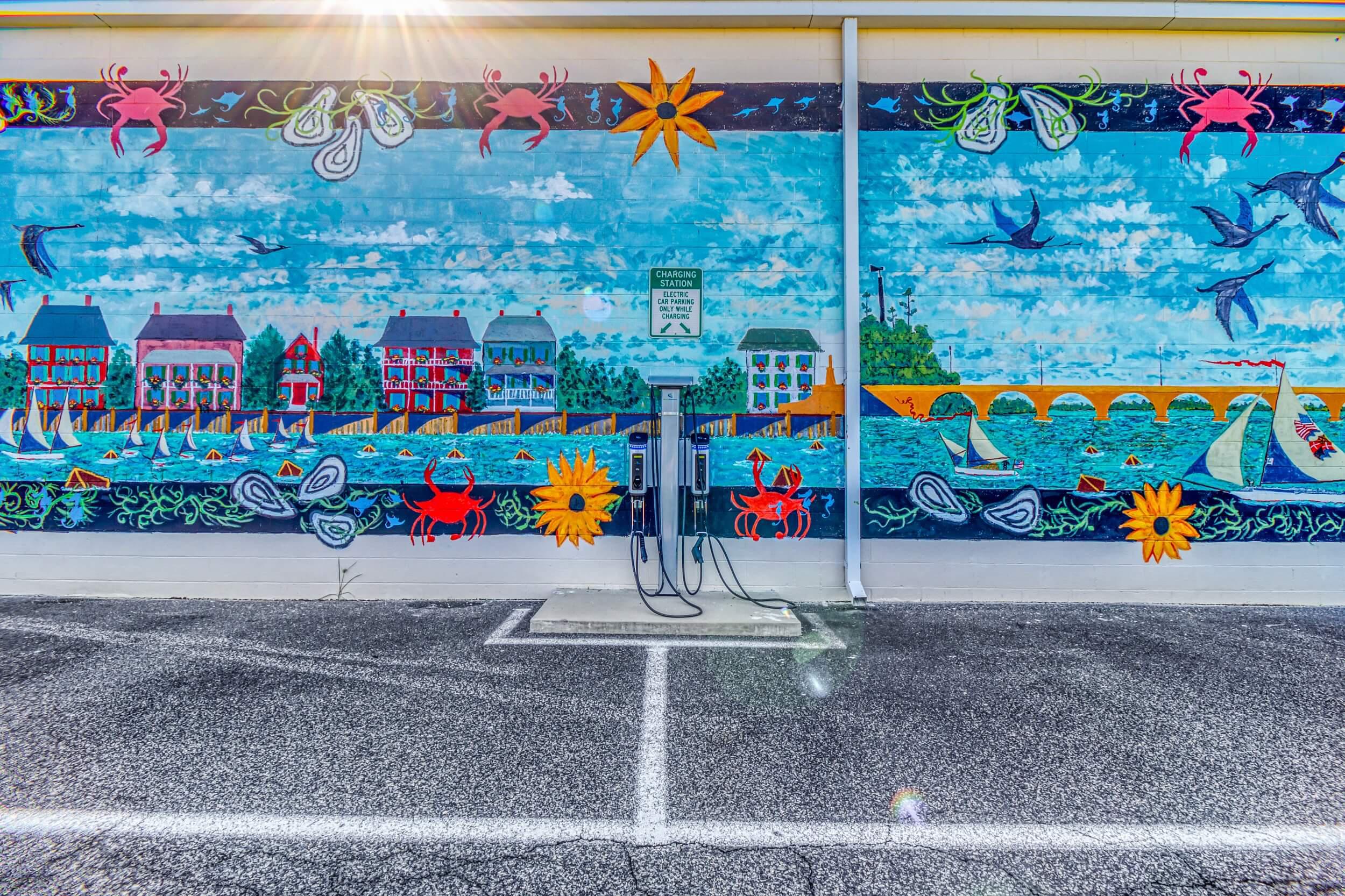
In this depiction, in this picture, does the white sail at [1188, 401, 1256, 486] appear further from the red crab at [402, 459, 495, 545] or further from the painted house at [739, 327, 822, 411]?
the red crab at [402, 459, 495, 545]

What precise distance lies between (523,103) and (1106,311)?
4888 millimetres

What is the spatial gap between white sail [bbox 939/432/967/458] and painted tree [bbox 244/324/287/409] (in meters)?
5.24

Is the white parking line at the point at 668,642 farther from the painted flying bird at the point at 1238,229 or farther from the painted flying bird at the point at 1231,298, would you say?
the painted flying bird at the point at 1238,229

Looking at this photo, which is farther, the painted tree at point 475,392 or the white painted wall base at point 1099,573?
the painted tree at point 475,392

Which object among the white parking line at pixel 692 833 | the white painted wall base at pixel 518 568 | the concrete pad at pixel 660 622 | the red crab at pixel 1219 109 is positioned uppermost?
the red crab at pixel 1219 109

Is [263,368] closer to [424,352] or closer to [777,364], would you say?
[424,352]

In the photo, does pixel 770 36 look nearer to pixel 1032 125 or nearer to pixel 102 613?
pixel 1032 125

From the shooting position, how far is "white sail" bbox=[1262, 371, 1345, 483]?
4832 mm

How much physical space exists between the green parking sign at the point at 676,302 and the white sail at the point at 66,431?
15.2 feet

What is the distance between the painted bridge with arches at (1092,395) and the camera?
4828 millimetres

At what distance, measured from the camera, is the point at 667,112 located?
4941mm

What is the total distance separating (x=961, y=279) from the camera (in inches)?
192

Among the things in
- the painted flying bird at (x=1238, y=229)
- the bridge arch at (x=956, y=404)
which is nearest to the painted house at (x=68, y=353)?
the bridge arch at (x=956, y=404)

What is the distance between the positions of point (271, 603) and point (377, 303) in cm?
246
